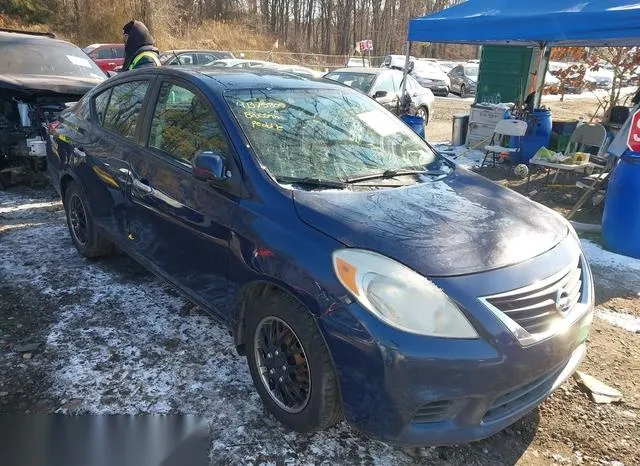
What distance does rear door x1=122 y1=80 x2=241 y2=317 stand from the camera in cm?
272

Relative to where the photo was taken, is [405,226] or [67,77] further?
[67,77]

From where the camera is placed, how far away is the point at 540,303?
219 centimetres

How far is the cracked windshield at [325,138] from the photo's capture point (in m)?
2.78

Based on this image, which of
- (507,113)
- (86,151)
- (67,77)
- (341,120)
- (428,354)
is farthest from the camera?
(507,113)

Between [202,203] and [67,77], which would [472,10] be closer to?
[67,77]

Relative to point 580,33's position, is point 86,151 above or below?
below

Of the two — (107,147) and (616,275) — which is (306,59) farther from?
(107,147)

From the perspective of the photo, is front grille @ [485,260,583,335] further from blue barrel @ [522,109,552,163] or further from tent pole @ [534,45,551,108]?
tent pole @ [534,45,551,108]

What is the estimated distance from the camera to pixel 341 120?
324cm

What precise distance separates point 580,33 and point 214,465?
6.31 meters

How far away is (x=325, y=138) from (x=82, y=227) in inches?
97.6

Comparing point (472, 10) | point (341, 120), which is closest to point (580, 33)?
point (472, 10)

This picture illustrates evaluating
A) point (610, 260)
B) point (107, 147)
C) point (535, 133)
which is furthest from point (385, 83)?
point (107, 147)

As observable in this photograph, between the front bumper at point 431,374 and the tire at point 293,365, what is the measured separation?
0.10m
